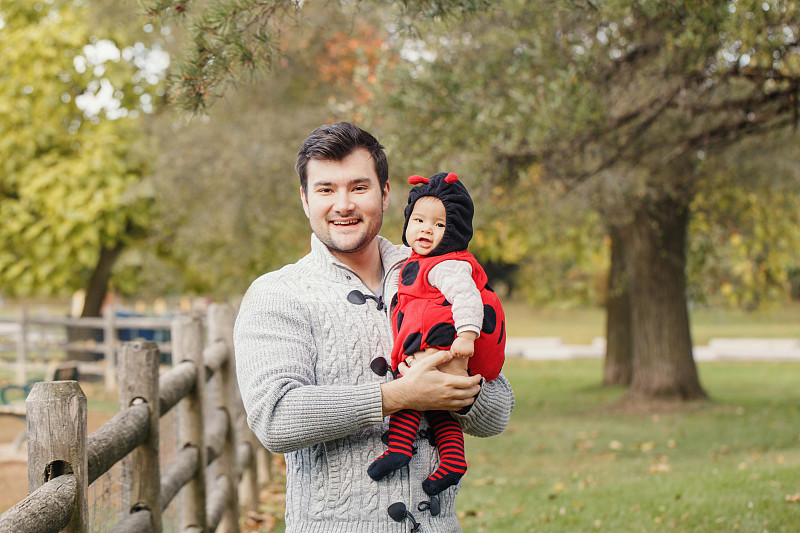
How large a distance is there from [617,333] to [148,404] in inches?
548

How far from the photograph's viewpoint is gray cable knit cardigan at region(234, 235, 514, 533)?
2258 millimetres

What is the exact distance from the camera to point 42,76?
16.7 metres

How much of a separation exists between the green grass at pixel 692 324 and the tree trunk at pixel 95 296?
19.6 meters

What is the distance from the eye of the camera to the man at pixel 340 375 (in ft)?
7.43

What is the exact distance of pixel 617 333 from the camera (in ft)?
54.3

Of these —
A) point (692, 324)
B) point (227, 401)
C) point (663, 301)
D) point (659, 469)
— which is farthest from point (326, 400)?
point (692, 324)

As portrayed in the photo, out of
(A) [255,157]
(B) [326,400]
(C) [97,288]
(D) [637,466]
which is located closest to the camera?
(B) [326,400]

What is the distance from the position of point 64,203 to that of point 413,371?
615 inches

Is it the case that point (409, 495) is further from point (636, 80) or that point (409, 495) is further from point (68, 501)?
point (636, 80)

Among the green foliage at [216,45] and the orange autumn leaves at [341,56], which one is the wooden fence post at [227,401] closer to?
the green foliage at [216,45]

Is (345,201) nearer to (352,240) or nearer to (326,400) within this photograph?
(352,240)

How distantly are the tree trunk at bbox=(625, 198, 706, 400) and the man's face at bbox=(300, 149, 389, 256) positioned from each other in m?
11.3

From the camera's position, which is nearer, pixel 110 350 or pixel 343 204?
pixel 343 204

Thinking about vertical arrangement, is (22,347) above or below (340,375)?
below
